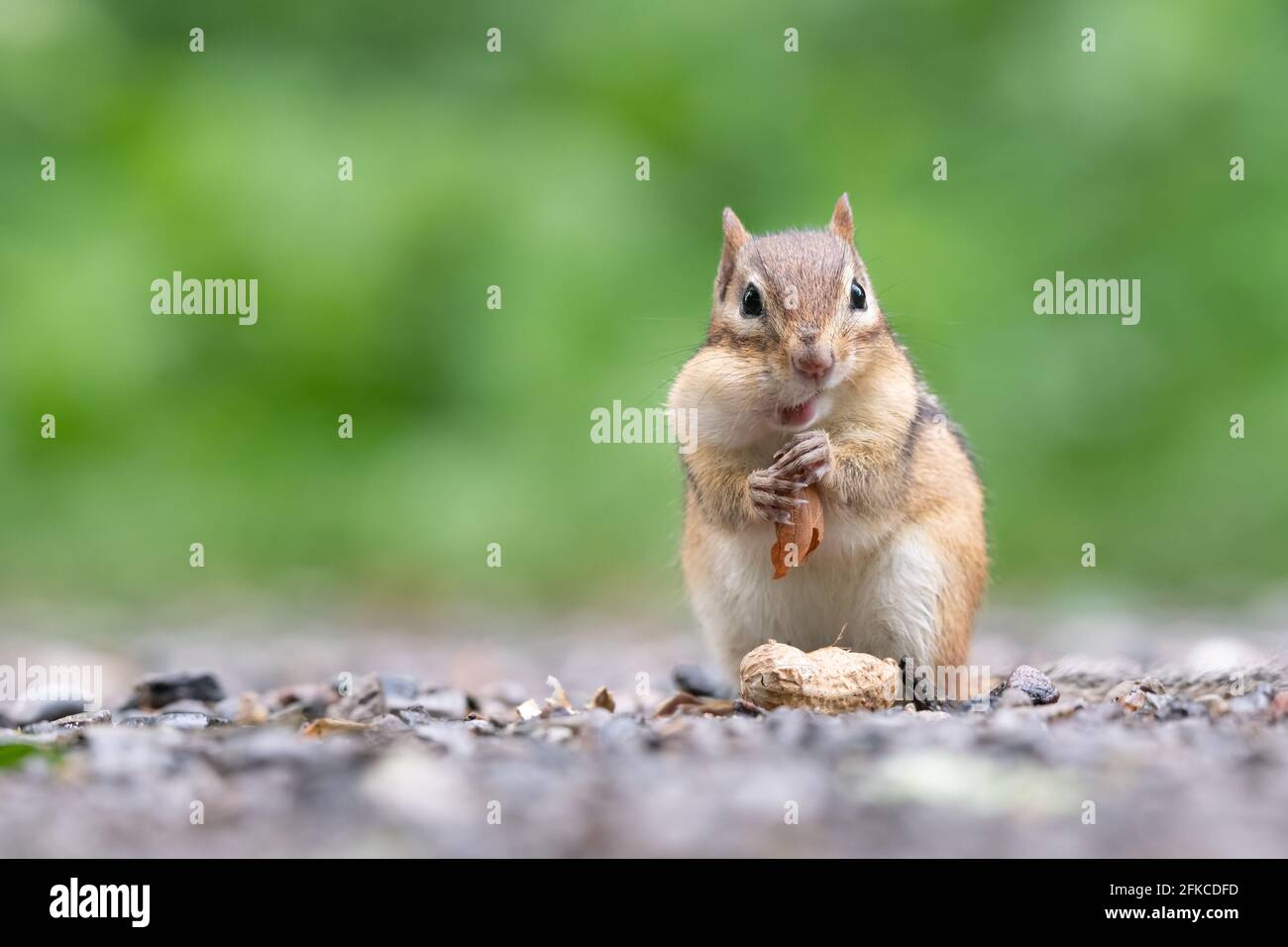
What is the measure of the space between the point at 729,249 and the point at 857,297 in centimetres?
55

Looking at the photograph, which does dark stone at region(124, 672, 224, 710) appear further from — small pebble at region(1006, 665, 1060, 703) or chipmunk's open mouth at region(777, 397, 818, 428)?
small pebble at region(1006, 665, 1060, 703)

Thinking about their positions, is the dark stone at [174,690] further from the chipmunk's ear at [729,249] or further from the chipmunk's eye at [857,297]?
the chipmunk's eye at [857,297]

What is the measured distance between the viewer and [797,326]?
425 centimetres

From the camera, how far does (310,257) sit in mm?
9141

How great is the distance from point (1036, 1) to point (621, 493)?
404 centimetres

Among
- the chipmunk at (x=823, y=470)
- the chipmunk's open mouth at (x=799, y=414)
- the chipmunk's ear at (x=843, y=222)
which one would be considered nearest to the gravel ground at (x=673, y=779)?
the chipmunk at (x=823, y=470)

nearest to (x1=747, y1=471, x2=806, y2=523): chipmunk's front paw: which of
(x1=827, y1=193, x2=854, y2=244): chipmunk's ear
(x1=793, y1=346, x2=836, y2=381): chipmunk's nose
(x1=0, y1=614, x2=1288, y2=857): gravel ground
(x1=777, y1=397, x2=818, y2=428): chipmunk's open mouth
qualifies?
(x1=777, y1=397, x2=818, y2=428): chipmunk's open mouth

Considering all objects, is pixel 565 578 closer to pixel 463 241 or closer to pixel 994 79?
pixel 463 241

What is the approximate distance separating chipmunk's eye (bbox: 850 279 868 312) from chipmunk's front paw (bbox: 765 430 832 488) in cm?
45

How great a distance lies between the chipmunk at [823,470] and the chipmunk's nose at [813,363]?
0.03 ft

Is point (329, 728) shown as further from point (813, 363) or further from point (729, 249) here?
point (729, 249)

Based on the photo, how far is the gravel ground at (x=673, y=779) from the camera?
267cm

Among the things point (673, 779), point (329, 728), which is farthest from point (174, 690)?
point (673, 779)
